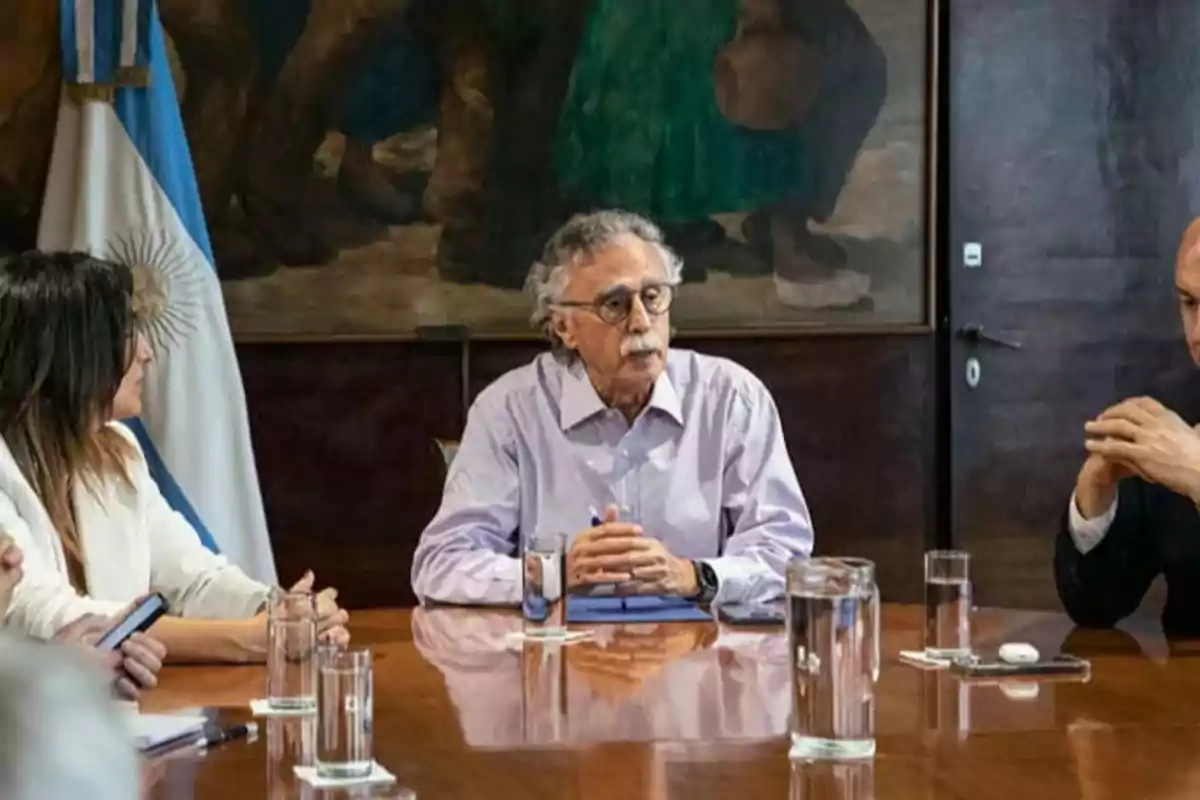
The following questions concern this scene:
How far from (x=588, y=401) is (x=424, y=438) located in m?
1.69

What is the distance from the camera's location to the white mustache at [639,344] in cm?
279

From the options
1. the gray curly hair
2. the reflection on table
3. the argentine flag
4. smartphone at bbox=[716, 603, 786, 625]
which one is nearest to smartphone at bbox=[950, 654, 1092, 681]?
the reflection on table

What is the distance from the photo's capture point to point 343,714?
1435 millimetres

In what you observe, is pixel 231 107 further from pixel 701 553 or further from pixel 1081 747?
pixel 1081 747

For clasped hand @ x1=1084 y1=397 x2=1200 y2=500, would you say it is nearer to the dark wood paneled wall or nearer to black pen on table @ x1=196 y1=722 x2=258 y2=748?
black pen on table @ x1=196 y1=722 x2=258 y2=748

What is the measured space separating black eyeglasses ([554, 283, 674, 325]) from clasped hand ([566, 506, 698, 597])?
522mm

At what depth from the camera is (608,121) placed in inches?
176

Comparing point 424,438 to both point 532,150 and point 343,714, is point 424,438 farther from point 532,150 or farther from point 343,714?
point 343,714

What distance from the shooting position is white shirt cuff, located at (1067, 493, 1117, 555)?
2389 mm

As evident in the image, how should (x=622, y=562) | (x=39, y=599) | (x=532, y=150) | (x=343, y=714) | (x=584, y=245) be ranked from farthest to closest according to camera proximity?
(x=532, y=150)
(x=584, y=245)
(x=622, y=562)
(x=39, y=599)
(x=343, y=714)

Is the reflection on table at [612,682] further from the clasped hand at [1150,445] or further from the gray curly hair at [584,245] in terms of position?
the gray curly hair at [584,245]

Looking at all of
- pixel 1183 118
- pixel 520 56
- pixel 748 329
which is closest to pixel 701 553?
pixel 748 329

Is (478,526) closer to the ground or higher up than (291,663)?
higher up

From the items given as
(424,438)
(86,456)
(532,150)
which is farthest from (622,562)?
(532,150)
